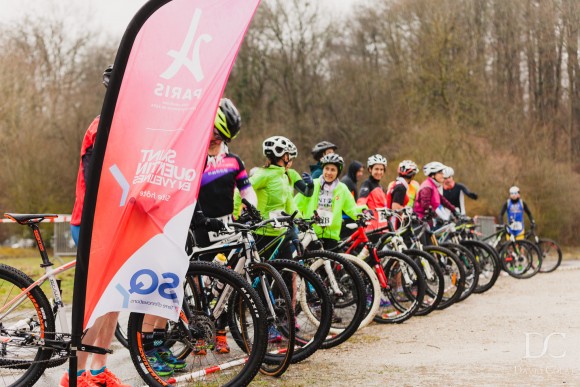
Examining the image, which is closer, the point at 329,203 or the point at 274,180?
the point at 274,180

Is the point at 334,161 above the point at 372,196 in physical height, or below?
above

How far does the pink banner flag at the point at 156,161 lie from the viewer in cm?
431

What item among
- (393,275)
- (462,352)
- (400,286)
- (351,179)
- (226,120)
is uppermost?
(226,120)

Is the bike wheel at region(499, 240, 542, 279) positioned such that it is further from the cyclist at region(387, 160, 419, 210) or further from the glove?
the glove

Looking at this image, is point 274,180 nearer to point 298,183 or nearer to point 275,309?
point 298,183

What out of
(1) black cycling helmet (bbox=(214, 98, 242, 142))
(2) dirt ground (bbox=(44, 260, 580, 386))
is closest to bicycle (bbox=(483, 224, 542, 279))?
(2) dirt ground (bbox=(44, 260, 580, 386))

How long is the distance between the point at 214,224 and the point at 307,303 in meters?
1.29

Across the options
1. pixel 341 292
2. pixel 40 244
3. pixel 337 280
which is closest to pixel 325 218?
pixel 337 280

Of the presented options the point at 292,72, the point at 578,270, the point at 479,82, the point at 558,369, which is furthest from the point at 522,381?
the point at 292,72

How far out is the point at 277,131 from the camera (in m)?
35.6

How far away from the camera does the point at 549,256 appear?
1914cm

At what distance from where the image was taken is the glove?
19.8ft

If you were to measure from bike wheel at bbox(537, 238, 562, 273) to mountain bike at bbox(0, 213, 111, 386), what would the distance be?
15.1m

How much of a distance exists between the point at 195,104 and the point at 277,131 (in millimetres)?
31267
